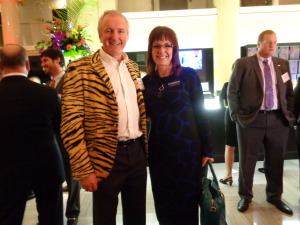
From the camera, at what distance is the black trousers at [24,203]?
65.9 inches

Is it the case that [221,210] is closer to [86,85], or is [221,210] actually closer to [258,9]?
[86,85]

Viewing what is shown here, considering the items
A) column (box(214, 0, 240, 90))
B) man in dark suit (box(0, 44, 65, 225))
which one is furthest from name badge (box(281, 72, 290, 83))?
column (box(214, 0, 240, 90))

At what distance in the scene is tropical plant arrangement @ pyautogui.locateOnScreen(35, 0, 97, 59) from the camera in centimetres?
346

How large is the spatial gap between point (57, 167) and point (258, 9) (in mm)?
5068

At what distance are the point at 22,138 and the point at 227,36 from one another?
4341mm

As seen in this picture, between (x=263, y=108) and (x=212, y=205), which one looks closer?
(x=212, y=205)

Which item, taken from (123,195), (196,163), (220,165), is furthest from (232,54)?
(123,195)

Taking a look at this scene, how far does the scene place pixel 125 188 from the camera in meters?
1.65

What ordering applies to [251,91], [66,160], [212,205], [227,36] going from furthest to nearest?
1. [227,36]
2. [251,91]
3. [66,160]
4. [212,205]

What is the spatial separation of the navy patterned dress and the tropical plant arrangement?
196 centimetres

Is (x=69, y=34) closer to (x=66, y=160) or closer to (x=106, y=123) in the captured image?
(x=66, y=160)

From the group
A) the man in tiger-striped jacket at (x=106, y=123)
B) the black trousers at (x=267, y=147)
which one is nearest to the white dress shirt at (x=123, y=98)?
the man in tiger-striped jacket at (x=106, y=123)

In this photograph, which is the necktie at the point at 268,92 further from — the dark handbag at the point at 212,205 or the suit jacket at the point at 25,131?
the suit jacket at the point at 25,131

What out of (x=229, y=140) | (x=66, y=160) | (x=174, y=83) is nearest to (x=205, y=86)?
(x=229, y=140)
